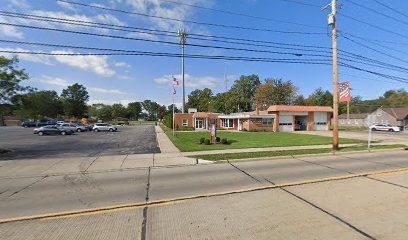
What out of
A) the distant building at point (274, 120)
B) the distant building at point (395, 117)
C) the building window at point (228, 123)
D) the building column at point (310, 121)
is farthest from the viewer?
the distant building at point (395, 117)

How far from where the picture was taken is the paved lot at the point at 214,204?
4363mm

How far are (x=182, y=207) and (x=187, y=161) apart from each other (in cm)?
653

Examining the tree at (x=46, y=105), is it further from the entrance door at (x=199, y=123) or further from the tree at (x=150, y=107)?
the tree at (x=150, y=107)

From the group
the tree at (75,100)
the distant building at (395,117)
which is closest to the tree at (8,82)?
the distant building at (395,117)

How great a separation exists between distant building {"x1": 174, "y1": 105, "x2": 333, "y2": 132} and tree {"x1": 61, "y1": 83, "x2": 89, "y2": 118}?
6796cm

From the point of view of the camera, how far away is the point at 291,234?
13.7 feet

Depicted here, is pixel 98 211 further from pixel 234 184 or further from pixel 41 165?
pixel 41 165

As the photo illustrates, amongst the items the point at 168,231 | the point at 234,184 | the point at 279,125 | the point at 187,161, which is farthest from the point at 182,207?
the point at 279,125

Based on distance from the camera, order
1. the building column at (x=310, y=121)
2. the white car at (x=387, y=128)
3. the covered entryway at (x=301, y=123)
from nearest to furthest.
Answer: the building column at (x=310, y=121) → the covered entryway at (x=301, y=123) → the white car at (x=387, y=128)

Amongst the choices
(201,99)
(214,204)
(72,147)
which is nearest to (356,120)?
(201,99)

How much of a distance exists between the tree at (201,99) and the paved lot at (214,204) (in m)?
80.0

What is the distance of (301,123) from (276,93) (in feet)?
94.5

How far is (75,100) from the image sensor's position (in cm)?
9494

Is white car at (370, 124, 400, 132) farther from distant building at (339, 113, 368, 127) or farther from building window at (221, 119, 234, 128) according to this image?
building window at (221, 119, 234, 128)
